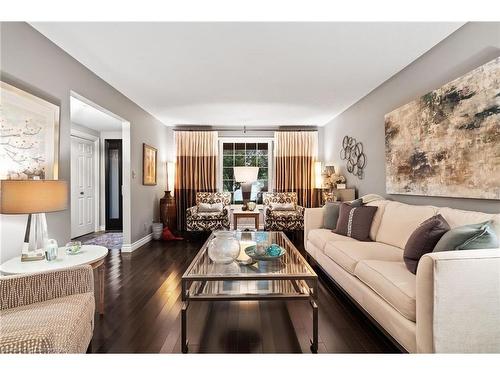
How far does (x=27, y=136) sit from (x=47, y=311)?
1.57m

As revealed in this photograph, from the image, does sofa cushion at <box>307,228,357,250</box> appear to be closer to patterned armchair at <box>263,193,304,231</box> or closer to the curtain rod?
patterned armchair at <box>263,193,304,231</box>

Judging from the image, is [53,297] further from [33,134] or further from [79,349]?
[33,134]

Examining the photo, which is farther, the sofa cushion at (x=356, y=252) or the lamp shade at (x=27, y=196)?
the sofa cushion at (x=356, y=252)

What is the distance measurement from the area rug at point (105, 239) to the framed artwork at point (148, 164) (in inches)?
47.8

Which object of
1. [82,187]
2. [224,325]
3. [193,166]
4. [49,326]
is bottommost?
[224,325]

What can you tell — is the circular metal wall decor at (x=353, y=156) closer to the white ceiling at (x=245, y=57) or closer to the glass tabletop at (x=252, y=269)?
the white ceiling at (x=245, y=57)

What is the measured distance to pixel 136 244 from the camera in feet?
14.4

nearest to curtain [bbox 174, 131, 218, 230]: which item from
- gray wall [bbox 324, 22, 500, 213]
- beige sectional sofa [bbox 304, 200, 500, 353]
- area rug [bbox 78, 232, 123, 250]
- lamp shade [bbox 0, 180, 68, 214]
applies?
area rug [bbox 78, 232, 123, 250]

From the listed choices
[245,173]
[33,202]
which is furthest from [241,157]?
[33,202]

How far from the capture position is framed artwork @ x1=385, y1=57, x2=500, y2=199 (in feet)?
6.26

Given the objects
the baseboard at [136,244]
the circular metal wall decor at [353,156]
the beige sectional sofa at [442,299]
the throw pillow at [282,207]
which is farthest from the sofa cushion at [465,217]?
the baseboard at [136,244]

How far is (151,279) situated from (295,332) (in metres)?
1.81

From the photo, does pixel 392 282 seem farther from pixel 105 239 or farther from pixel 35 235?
pixel 105 239

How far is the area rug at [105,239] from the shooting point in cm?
461
